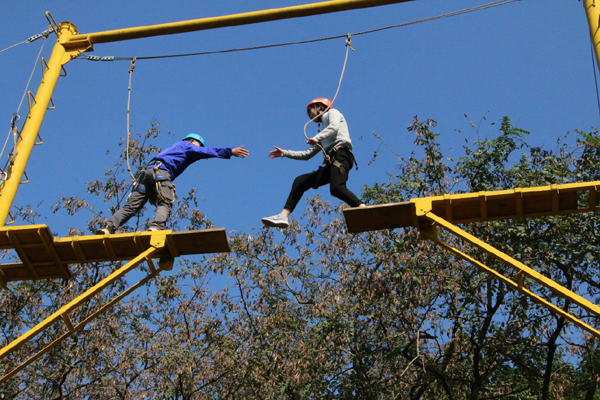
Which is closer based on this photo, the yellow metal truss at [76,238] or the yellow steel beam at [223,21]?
the yellow metal truss at [76,238]

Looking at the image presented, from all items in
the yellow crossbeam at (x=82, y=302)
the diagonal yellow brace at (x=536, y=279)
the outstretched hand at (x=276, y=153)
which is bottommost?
the diagonal yellow brace at (x=536, y=279)

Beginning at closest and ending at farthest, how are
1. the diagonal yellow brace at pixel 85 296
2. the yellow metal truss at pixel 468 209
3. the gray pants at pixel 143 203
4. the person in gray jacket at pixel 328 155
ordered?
1. the diagonal yellow brace at pixel 85 296
2. the yellow metal truss at pixel 468 209
3. the person in gray jacket at pixel 328 155
4. the gray pants at pixel 143 203

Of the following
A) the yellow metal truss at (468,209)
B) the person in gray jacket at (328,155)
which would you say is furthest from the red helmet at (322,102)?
the yellow metal truss at (468,209)

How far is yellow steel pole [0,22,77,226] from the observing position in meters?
6.73

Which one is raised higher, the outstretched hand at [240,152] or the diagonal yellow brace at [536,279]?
the outstretched hand at [240,152]

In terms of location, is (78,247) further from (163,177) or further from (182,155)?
(182,155)

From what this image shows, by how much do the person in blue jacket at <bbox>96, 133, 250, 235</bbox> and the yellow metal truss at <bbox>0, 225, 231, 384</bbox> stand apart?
0.54 m

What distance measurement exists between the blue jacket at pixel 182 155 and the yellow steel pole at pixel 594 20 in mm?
3770

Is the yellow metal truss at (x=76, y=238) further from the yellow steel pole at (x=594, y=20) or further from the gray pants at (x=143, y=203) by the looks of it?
the yellow steel pole at (x=594, y=20)

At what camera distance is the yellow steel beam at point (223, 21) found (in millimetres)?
7109

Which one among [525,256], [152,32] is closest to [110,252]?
[152,32]

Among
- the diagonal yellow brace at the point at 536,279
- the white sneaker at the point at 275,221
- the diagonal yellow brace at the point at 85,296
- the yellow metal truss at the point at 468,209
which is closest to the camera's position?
the diagonal yellow brace at the point at 536,279

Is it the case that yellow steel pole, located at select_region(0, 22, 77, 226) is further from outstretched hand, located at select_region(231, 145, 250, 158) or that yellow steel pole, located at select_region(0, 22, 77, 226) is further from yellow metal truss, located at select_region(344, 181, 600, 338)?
yellow metal truss, located at select_region(344, 181, 600, 338)

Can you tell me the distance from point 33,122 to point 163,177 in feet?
4.88
